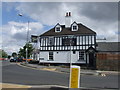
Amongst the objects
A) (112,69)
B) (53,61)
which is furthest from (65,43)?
(112,69)

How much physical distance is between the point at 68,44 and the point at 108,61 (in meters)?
8.27

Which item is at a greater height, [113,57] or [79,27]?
[79,27]

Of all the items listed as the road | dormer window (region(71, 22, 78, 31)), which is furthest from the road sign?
dormer window (region(71, 22, 78, 31))

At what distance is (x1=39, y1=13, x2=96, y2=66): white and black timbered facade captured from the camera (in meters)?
24.8

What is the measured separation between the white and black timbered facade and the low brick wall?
134 inches

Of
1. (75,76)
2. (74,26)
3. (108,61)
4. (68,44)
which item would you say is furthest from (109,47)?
(75,76)

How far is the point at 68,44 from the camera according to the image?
25891 mm

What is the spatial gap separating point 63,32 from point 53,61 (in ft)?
19.0

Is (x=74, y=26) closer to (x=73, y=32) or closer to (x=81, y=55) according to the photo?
(x=73, y=32)

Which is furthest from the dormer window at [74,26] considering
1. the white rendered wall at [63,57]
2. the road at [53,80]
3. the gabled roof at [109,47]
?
the road at [53,80]

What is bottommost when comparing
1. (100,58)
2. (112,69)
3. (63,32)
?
(112,69)

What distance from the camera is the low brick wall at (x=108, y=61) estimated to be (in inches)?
778

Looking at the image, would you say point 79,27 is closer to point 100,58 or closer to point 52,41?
point 52,41

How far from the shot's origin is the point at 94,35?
974 inches
